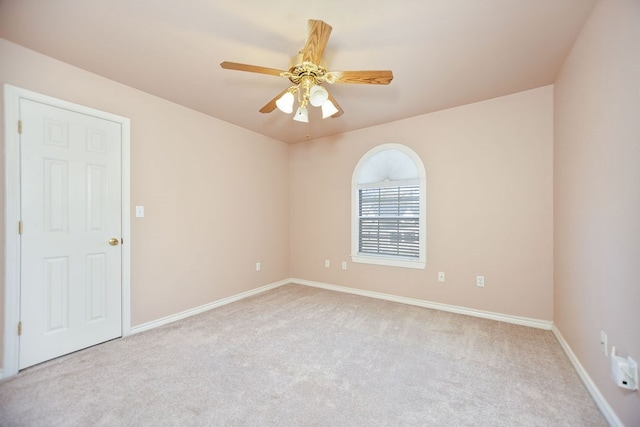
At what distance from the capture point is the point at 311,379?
190 cm

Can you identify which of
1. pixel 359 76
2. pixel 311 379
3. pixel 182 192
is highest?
pixel 359 76

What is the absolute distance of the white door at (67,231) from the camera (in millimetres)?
2041

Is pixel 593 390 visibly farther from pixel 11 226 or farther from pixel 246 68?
pixel 11 226

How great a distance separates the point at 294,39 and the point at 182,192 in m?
2.17

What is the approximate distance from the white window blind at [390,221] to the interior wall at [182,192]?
1576 mm

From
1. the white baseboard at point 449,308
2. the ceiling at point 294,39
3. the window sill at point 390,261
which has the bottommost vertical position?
the white baseboard at point 449,308

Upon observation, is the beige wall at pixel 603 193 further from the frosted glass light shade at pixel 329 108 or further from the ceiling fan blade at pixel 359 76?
the frosted glass light shade at pixel 329 108

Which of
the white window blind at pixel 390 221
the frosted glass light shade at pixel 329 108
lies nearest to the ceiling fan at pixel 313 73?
the frosted glass light shade at pixel 329 108

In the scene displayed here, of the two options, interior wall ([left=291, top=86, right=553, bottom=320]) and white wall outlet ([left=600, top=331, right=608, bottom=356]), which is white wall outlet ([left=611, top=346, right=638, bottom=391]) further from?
interior wall ([left=291, top=86, right=553, bottom=320])

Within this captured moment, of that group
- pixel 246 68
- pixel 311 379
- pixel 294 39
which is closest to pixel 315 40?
pixel 294 39

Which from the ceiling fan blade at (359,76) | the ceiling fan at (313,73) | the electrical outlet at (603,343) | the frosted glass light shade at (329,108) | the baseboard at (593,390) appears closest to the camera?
the baseboard at (593,390)

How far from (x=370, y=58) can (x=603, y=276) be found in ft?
7.35

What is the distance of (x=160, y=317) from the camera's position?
9.42ft

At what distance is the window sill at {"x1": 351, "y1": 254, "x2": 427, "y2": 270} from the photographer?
348 cm
